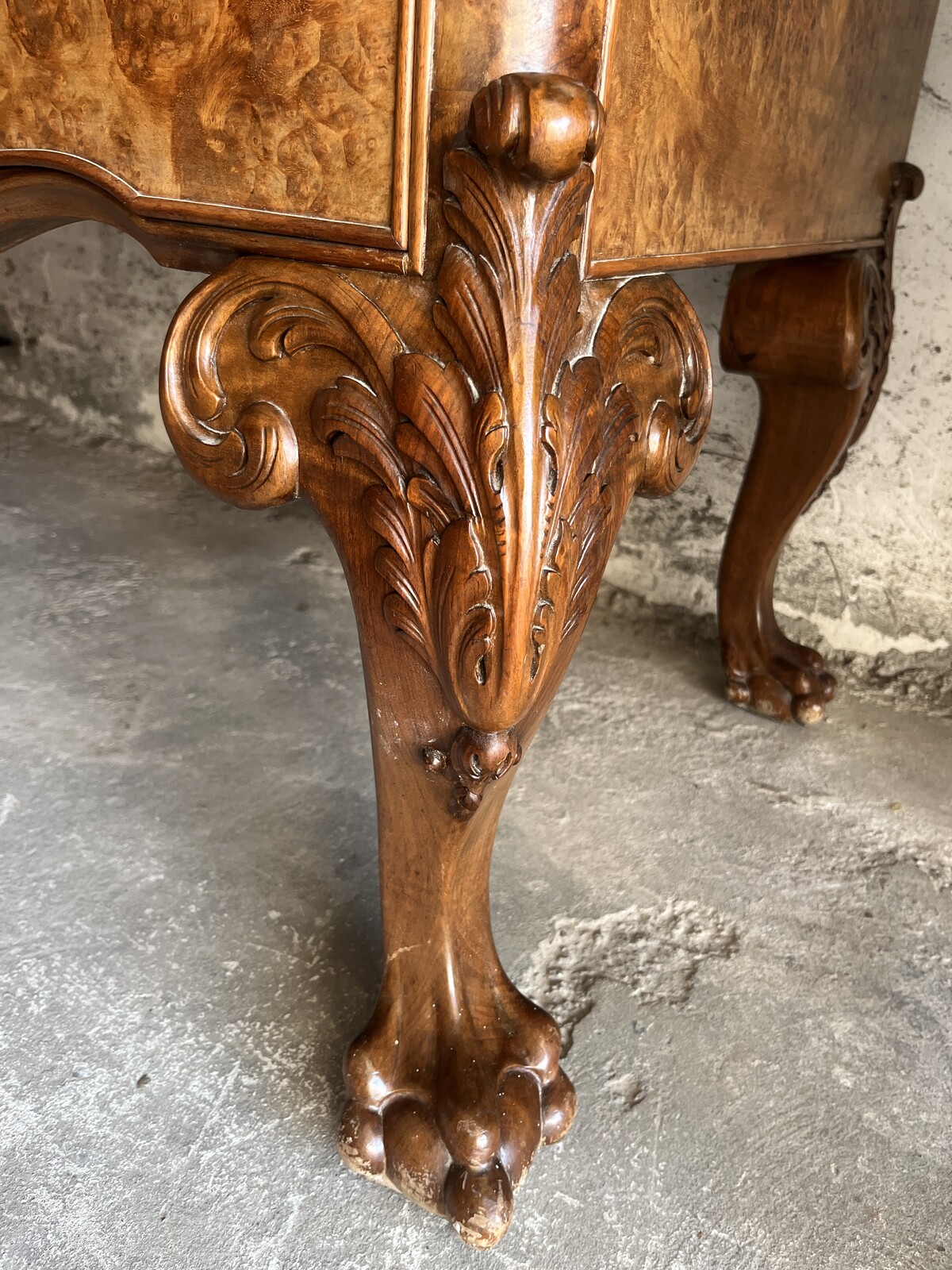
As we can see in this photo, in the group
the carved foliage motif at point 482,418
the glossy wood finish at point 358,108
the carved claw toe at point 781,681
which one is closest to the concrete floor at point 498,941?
the carved claw toe at point 781,681

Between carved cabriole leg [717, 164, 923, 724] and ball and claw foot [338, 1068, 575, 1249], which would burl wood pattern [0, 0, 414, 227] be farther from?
carved cabriole leg [717, 164, 923, 724]

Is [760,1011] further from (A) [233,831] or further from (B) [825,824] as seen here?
A: (A) [233,831]

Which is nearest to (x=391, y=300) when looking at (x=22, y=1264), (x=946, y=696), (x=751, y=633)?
(x=22, y=1264)

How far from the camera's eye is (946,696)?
1.27 meters

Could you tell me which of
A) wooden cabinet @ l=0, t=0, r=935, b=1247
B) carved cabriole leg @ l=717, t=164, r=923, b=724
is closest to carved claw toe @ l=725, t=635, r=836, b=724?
carved cabriole leg @ l=717, t=164, r=923, b=724

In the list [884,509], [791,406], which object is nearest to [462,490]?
[791,406]

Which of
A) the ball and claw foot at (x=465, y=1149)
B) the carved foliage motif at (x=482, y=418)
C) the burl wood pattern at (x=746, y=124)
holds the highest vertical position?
the burl wood pattern at (x=746, y=124)

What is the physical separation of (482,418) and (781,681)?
0.80 m

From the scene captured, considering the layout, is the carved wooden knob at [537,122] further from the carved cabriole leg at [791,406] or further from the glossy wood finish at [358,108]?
the carved cabriole leg at [791,406]

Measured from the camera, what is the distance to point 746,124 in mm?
626

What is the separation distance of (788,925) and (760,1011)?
11 cm

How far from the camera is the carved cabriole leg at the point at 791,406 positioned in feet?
3.23

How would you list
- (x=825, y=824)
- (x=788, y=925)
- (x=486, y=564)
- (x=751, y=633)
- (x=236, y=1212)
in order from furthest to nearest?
1. (x=751, y=633)
2. (x=825, y=824)
3. (x=788, y=925)
4. (x=236, y=1212)
5. (x=486, y=564)

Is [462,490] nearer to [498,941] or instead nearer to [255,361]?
[255,361]
